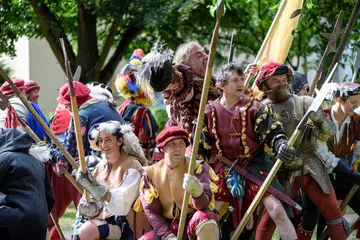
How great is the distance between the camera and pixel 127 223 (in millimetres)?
Result: 7168

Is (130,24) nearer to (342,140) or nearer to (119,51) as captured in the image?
(119,51)

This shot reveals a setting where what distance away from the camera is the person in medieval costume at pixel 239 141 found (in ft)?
A: 23.2

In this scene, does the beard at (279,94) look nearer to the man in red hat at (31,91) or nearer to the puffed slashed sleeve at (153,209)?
the puffed slashed sleeve at (153,209)

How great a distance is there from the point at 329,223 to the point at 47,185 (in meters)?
2.41

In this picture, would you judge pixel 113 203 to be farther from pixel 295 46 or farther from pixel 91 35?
pixel 295 46

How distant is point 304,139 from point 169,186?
1.32 meters

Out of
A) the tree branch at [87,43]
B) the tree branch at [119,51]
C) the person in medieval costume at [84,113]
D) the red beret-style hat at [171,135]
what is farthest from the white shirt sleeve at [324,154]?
the tree branch at [119,51]

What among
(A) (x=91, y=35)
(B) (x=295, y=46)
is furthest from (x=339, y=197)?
(B) (x=295, y=46)

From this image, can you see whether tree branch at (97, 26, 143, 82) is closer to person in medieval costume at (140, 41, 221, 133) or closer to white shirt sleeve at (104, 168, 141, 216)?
person in medieval costume at (140, 41, 221, 133)

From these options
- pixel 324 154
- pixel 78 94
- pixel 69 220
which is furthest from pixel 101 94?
pixel 69 220

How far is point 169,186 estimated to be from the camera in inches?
267

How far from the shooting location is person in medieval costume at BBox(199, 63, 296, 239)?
279 inches

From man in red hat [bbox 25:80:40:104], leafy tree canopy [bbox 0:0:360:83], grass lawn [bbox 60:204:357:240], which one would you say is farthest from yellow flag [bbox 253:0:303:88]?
leafy tree canopy [bbox 0:0:360:83]

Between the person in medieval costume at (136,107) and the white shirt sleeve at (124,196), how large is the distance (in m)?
2.03
